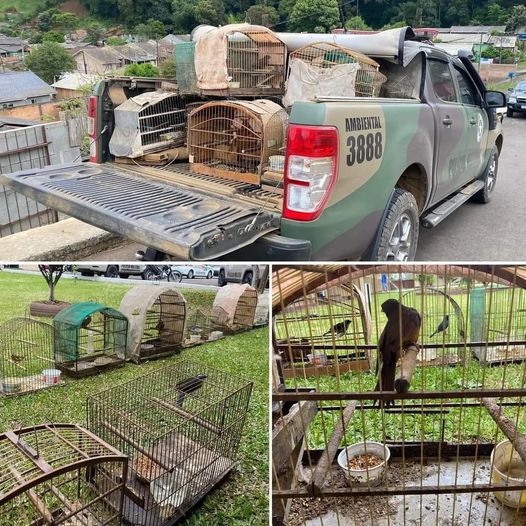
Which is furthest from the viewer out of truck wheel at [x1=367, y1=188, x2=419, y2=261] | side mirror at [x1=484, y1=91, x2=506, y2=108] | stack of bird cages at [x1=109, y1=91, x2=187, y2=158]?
side mirror at [x1=484, y1=91, x2=506, y2=108]

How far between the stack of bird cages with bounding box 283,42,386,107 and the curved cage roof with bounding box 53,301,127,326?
2939 millimetres

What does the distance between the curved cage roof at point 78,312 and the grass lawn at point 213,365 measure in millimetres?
89

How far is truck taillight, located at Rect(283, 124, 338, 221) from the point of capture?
2.90m

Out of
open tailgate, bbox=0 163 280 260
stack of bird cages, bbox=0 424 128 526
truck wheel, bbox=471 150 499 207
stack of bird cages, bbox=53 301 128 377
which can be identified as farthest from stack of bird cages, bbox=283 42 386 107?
stack of bird cages, bbox=53 301 128 377

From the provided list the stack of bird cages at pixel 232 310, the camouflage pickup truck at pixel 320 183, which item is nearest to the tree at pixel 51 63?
the stack of bird cages at pixel 232 310

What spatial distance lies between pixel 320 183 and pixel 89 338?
436 cm

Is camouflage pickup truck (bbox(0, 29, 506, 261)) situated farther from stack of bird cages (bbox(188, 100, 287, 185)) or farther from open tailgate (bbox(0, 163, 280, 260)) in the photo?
stack of bird cages (bbox(188, 100, 287, 185))

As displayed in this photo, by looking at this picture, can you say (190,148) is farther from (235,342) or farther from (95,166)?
(235,342)

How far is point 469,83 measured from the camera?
17.7ft

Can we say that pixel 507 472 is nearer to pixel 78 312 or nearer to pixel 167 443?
pixel 167 443

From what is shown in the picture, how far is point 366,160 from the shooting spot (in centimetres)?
327

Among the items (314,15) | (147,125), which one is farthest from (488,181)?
(314,15)

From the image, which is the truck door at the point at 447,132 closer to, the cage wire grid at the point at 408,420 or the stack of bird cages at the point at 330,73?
the stack of bird cages at the point at 330,73

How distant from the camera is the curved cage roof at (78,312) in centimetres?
585
